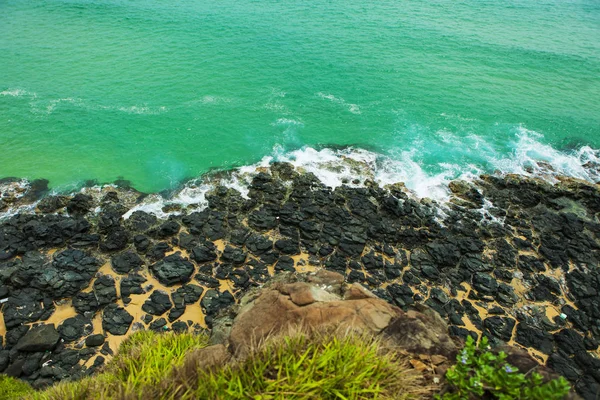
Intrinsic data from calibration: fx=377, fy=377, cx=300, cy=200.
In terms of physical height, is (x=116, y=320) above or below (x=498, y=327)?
below

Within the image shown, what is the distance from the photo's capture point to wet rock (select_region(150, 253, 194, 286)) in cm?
1762

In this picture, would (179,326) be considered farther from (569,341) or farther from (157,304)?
(569,341)

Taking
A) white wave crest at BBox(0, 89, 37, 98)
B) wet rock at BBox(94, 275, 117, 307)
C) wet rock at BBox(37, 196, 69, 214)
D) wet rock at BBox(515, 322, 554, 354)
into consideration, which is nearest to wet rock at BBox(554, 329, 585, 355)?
wet rock at BBox(515, 322, 554, 354)

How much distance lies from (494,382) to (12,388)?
14.1 meters

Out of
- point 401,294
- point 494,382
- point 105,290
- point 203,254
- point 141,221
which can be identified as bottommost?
point 105,290

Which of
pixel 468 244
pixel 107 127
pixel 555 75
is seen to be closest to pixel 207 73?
pixel 107 127

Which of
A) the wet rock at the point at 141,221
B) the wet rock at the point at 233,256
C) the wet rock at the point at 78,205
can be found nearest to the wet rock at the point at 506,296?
the wet rock at the point at 233,256

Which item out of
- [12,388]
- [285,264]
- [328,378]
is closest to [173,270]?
[285,264]

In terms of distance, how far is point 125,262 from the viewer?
59.9ft

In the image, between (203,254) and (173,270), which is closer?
(173,270)

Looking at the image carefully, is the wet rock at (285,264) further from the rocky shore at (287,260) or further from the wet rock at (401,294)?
the wet rock at (401,294)

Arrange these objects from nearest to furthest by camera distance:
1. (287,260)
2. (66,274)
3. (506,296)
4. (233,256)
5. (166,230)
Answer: (66,274) → (506,296) → (233,256) → (287,260) → (166,230)

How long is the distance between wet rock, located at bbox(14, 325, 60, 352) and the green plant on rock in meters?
14.4

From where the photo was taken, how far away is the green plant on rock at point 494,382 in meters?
6.26
